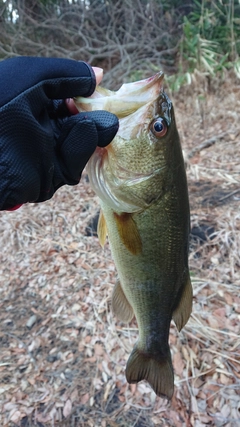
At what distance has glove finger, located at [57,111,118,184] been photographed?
1.27 meters

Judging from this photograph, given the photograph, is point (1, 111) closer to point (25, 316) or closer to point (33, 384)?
point (33, 384)

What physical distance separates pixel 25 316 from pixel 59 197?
215cm

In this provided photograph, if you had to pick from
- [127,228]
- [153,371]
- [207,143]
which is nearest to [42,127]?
[127,228]

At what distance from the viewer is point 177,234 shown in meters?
1.61

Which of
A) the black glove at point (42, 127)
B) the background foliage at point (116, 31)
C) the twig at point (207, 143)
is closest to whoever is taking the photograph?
the black glove at point (42, 127)

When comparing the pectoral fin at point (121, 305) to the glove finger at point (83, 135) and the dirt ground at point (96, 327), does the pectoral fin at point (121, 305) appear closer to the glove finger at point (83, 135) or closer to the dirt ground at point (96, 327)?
the glove finger at point (83, 135)

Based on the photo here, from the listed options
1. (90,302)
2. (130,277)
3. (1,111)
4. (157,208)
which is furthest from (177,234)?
(90,302)

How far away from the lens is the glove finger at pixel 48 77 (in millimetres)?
1156

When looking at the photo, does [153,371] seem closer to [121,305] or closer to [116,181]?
[121,305]

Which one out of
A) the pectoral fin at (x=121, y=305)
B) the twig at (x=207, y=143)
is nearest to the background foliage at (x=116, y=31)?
the twig at (x=207, y=143)

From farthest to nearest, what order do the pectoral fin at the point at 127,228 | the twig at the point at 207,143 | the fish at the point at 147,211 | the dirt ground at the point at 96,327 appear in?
the twig at the point at 207,143 < the dirt ground at the point at 96,327 < the pectoral fin at the point at 127,228 < the fish at the point at 147,211

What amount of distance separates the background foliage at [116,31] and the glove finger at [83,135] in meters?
5.62

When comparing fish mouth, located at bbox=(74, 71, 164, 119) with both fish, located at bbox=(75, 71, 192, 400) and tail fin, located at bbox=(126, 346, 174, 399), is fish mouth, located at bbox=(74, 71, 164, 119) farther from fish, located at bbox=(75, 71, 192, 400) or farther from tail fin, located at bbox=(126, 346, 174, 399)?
tail fin, located at bbox=(126, 346, 174, 399)

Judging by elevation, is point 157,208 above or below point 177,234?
above
